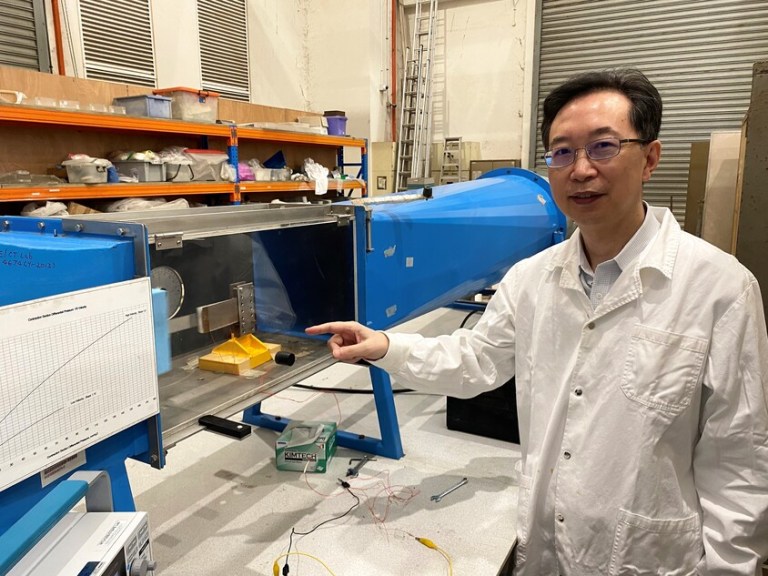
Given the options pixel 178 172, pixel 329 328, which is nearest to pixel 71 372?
pixel 329 328

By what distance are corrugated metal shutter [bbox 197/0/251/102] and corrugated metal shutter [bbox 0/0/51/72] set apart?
1.43 metres

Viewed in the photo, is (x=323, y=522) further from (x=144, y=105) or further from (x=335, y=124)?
(x=335, y=124)

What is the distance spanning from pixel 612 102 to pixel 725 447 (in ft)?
2.17

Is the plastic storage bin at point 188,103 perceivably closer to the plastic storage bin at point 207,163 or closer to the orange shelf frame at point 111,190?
the plastic storage bin at point 207,163

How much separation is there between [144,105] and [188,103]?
1.07 ft

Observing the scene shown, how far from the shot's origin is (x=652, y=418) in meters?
1.01

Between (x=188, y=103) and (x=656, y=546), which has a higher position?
(x=188, y=103)

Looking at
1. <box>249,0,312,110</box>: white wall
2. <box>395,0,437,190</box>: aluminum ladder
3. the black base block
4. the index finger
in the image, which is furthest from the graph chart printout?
<box>395,0,437,190</box>: aluminum ladder

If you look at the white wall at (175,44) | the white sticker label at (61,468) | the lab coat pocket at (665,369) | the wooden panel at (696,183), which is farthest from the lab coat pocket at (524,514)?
the white wall at (175,44)

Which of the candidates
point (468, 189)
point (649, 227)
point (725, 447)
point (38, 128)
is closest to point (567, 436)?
point (725, 447)

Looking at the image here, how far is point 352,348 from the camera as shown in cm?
133

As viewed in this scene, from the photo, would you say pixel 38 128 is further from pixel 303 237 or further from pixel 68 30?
pixel 303 237

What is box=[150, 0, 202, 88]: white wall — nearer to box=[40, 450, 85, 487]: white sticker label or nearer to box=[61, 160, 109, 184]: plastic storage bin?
box=[61, 160, 109, 184]: plastic storage bin

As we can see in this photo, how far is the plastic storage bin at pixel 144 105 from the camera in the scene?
136 inches
